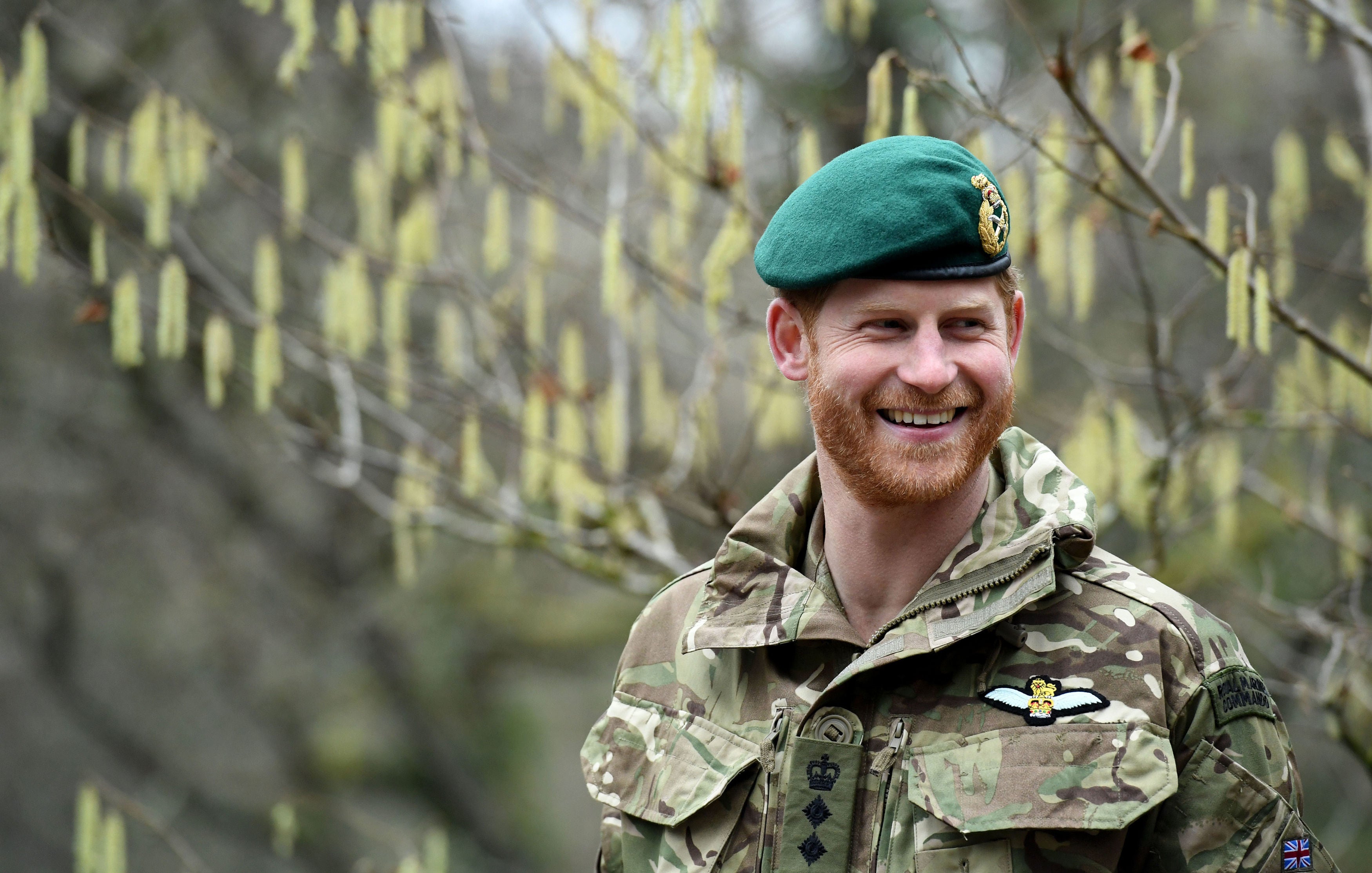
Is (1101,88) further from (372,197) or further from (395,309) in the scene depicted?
A: (372,197)

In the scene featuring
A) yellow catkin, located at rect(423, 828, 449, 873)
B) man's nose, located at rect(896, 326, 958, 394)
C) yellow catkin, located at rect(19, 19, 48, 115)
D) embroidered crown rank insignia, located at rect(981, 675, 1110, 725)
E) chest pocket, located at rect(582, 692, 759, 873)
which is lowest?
yellow catkin, located at rect(423, 828, 449, 873)

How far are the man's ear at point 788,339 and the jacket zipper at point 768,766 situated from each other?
20.7 inches

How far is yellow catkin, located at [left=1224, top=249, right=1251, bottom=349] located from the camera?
2.25m

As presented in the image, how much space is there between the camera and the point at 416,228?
4.28m

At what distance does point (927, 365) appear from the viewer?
1.78m

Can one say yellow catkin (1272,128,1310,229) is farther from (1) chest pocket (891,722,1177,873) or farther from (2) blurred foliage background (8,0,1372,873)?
(1) chest pocket (891,722,1177,873)

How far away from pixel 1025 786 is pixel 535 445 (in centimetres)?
240

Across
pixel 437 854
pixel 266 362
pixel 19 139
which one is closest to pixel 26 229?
pixel 19 139

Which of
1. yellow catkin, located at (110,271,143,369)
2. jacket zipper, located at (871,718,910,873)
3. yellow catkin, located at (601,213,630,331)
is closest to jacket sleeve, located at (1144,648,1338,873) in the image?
jacket zipper, located at (871,718,910,873)

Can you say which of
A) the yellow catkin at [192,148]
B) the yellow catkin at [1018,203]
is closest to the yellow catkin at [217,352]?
the yellow catkin at [192,148]

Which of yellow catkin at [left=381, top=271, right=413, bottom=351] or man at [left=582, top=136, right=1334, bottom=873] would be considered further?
yellow catkin at [left=381, top=271, right=413, bottom=351]

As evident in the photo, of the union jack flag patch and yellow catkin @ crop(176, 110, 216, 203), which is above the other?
yellow catkin @ crop(176, 110, 216, 203)

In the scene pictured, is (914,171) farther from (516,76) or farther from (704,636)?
(516,76)

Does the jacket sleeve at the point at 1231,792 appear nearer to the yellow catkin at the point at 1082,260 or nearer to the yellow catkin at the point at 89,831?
the yellow catkin at the point at 1082,260
